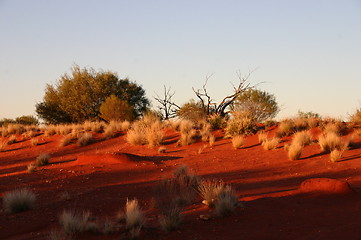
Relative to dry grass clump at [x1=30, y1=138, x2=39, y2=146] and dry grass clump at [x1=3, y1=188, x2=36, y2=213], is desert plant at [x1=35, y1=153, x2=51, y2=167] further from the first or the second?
dry grass clump at [x1=30, y1=138, x2=39, y2=146]

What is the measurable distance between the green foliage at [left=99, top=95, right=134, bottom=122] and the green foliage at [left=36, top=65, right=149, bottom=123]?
2.34 m

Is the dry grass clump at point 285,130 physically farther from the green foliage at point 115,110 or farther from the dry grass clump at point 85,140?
the green foliage at point 115,110

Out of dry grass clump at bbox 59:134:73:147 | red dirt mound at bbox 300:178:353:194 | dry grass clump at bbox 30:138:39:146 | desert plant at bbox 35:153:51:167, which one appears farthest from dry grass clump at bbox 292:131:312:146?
dry grass clump at bbox 30:138:39:146

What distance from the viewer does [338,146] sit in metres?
17.4

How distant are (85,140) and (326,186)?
2061 centimetres

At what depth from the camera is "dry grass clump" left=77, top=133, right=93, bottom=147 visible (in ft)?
90.8

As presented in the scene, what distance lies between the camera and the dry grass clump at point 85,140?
27666 millimetres

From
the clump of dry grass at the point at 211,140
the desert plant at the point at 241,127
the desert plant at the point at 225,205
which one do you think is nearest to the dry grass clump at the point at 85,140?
the clump of dry grass at the point at 211,140

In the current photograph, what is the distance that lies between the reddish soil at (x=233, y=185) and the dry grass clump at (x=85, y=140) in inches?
221

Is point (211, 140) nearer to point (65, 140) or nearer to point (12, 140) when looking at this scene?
point (65, 140)

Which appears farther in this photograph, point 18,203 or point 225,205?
point 18,203

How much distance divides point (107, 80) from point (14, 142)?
15365 mm

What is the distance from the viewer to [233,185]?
12.7 metres

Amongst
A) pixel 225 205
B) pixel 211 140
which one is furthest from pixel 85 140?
pixel 225 205
